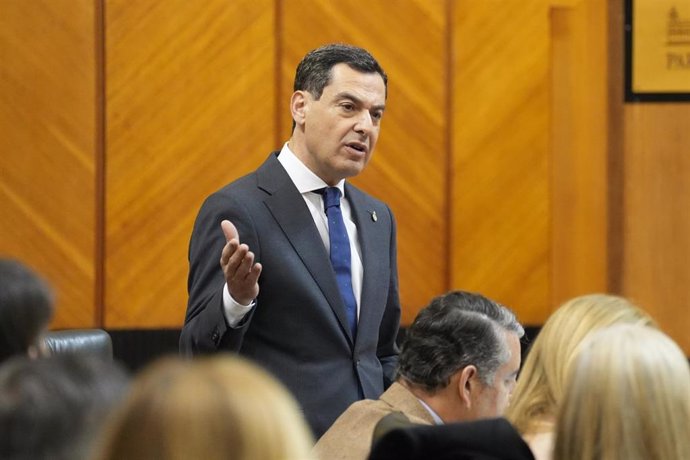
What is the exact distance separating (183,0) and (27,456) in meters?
3.61

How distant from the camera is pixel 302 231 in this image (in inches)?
124

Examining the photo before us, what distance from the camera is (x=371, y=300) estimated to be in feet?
10.6

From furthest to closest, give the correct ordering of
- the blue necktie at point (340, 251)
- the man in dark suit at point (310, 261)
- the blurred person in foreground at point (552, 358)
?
1. the blue necktie at point (340, 251)
2. the man in dark suit at point (310, 261)
3. the blurred person in foreground at point (552, 358)

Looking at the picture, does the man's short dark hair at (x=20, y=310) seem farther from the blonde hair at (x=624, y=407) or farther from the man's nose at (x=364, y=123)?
the man's nose at (x=364, y=123)

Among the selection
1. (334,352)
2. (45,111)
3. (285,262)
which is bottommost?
(334,352)

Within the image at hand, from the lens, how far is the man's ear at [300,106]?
10.7 ft

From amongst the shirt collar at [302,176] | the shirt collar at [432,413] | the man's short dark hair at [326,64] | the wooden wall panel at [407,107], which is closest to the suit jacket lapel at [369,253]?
the shirt collar at [302,176]

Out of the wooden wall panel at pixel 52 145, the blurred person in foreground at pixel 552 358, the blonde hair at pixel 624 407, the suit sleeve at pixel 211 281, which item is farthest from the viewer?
the wooden wall panel at pixel 52 145

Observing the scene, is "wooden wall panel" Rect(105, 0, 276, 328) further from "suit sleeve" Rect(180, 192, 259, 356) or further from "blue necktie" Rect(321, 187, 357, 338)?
"suit sleeve" Rect(180, 192, 259, 356)

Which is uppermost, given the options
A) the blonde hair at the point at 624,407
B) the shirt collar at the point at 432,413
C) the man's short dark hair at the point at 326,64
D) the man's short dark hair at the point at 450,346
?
the man's short dark hair at the point at 326,64

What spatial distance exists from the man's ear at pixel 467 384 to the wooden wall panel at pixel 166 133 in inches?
92.6

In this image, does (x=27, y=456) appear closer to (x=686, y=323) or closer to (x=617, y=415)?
(x=617, y=415)

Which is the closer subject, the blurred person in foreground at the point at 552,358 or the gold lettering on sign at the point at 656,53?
the blurred person in foreground at the point at 552,358

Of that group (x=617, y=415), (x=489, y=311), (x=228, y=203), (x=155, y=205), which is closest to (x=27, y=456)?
(x=617, y=415)
